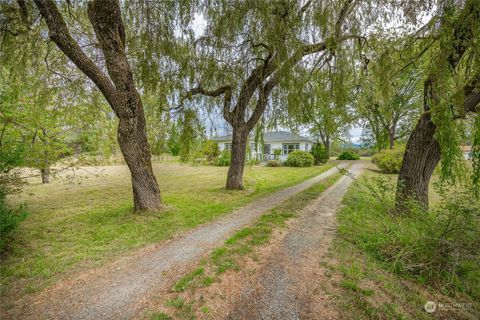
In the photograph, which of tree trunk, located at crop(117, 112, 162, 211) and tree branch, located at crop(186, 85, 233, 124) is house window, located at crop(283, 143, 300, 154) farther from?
tree trunk, located at crop(117, 112, 162, 211)

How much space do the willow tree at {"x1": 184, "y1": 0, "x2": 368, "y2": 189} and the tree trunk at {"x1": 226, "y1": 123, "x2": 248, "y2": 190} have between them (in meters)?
1.40

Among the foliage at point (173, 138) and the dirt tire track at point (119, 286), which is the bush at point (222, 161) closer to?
the foliage at point (173, 138)

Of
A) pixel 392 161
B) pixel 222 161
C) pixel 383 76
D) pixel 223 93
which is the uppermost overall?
pixel 383 76

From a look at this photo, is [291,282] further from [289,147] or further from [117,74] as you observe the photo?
[289,147]

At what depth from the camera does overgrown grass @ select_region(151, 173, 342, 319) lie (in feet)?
8.05

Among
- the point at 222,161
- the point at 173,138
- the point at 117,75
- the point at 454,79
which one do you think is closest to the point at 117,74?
the point at 117,75

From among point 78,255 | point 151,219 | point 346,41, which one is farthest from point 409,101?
point 78,255

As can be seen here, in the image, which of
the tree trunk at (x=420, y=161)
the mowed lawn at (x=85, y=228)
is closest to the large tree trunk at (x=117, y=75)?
the mowed lawn at (x=85, y=228)

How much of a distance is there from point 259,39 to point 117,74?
3.41 meters

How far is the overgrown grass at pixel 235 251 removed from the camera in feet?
8.05

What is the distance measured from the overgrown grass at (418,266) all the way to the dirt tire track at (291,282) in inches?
14.0

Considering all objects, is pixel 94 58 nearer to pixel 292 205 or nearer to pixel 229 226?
pixel 229 226

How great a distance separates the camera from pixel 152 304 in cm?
214

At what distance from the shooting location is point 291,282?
250 centimetres
